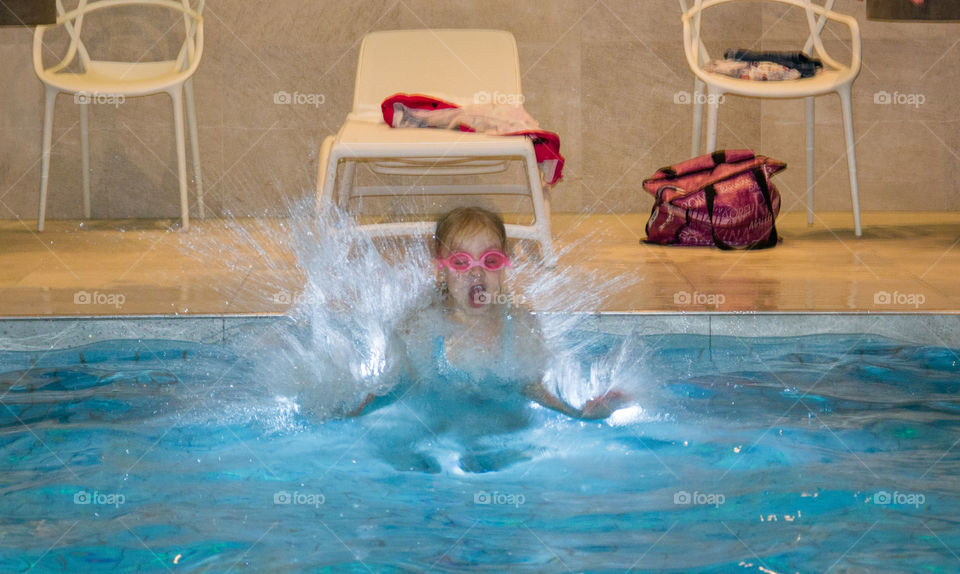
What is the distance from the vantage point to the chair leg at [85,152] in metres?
5.03

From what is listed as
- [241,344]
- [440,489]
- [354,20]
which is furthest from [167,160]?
[440,489]

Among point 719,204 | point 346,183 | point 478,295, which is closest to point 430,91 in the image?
point 346,183

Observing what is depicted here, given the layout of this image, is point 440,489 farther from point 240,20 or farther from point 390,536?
point 240,20

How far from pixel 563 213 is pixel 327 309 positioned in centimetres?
269

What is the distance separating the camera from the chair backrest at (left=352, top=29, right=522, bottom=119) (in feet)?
13.9

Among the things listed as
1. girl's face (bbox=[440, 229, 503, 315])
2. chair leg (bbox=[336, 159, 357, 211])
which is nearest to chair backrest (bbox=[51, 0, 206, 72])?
chair leg (bbox=[336, 159, 357, 211])

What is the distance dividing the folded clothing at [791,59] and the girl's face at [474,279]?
2465 mm

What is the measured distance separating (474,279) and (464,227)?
12 cm

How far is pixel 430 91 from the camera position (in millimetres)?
4273

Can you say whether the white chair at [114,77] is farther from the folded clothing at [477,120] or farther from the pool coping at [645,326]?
the pool coping at [645,326]

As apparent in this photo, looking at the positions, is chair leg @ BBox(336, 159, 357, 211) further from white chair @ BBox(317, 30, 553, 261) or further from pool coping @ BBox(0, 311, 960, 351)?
pool coping @ BBox(0, 311, 960, 351)

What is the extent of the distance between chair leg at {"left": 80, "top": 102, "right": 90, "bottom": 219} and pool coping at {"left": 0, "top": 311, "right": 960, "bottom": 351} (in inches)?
95.8

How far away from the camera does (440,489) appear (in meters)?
2.14

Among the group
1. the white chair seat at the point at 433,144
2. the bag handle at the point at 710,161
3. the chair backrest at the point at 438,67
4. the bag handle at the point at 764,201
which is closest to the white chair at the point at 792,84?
the bag handle at the point at 710,161
